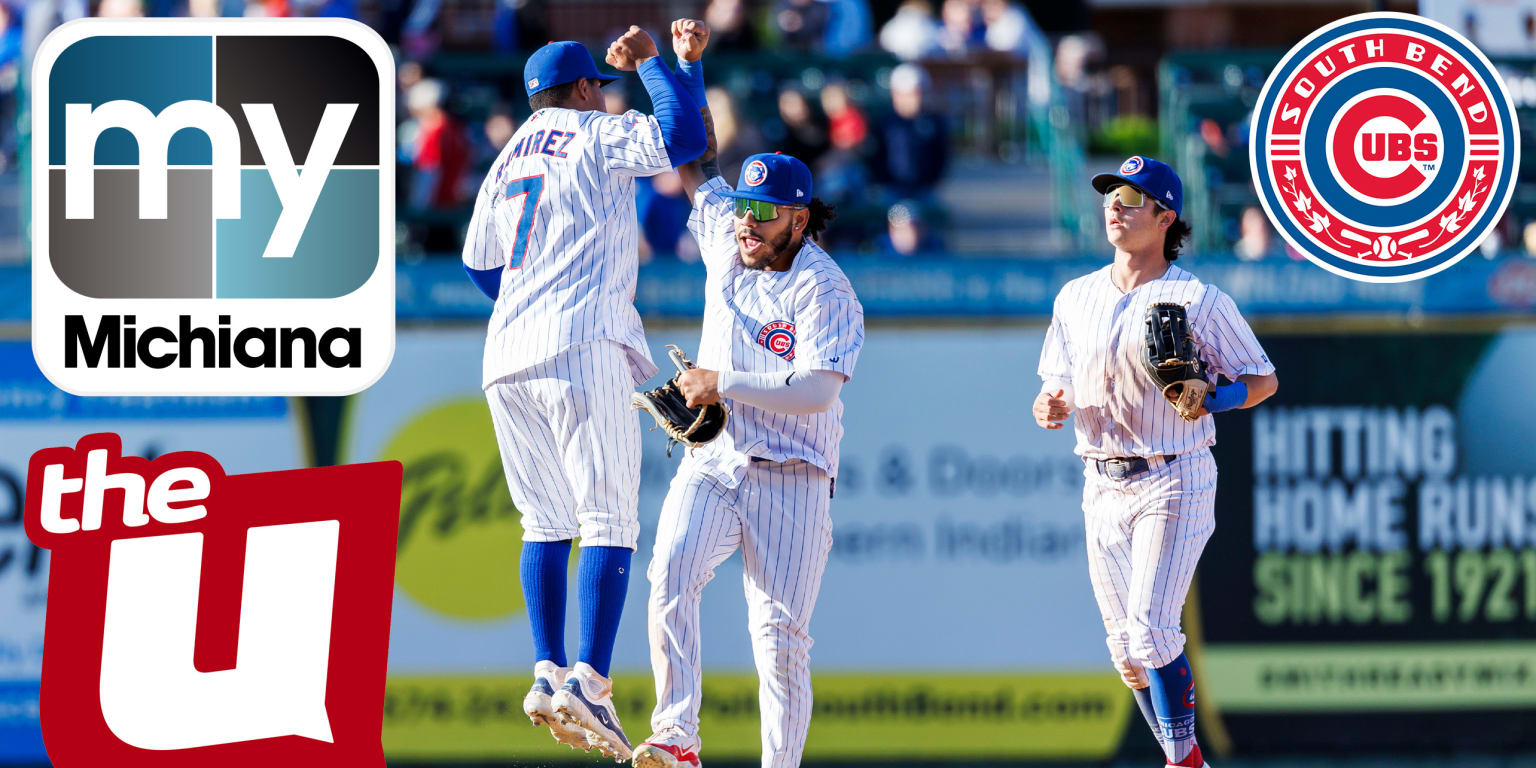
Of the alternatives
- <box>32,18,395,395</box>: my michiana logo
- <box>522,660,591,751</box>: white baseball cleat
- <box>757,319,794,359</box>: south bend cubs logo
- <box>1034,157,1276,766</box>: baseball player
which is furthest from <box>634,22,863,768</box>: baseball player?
<box>32,18,395,395</box>: my michiana logo

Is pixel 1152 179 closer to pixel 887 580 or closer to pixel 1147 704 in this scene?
pixel 1147 704

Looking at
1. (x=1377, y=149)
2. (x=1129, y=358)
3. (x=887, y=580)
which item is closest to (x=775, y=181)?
(x=1129, y=358)

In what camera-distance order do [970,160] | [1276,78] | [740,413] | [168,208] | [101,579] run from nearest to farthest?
[740,413] < [1276,78] < [101,579] < [168,208] < [970,160]

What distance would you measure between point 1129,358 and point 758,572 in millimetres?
1410

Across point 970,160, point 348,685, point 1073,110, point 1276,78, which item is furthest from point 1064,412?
point 1073,110

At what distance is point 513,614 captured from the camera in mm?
8781

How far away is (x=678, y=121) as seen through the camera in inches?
215

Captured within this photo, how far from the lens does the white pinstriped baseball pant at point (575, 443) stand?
558cm

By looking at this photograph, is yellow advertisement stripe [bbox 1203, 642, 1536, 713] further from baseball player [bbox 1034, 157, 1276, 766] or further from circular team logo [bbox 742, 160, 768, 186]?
circular team logo [bbox 742, 160, 768, 186]

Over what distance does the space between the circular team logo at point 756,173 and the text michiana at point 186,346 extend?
145 inches

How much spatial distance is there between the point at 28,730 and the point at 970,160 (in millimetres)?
6951

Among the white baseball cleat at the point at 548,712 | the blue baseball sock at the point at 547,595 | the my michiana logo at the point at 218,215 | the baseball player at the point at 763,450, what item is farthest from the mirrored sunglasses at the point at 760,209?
the my michiana logo at the point at 218,215

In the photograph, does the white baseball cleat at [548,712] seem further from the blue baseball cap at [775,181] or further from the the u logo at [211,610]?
the the u logo at [211,610]

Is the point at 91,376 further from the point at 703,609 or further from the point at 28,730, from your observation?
the point at 703,609
